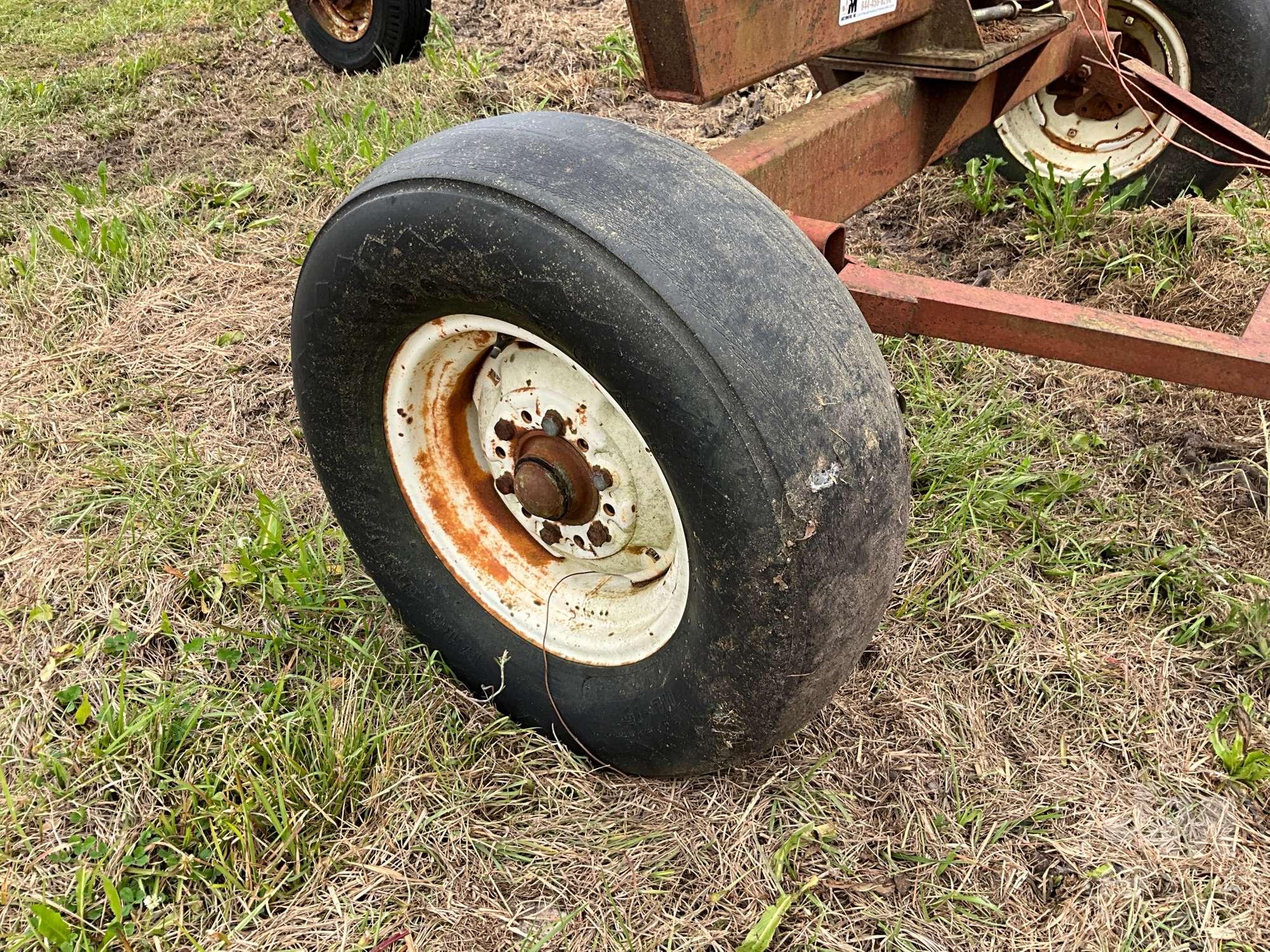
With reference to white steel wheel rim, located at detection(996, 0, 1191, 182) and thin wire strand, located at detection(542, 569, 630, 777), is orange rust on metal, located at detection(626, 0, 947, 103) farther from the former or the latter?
white steel wheel rim, located at detection(996, 0, 1191, 182)

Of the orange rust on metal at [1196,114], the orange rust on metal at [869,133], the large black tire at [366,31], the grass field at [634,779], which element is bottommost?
the grass field at [634,779]

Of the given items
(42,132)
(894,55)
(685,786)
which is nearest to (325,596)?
(685,786)

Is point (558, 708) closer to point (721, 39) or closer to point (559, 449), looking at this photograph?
point (559, 449)

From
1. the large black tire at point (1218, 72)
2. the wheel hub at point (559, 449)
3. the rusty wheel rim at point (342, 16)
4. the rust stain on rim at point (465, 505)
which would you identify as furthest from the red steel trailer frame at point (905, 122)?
the rusty wheel rim at point (342, 16)

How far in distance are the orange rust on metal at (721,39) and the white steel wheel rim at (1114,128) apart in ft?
4.85

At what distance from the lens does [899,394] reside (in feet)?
8.80

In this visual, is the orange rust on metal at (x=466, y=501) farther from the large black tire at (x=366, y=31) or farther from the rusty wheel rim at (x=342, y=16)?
the rusty wheel rim at (x=342, y=16)

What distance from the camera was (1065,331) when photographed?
182cm

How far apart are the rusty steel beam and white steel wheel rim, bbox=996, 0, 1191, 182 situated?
1.44 m

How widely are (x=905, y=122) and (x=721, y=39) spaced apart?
0.70 meters

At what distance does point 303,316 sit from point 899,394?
1.62 meters

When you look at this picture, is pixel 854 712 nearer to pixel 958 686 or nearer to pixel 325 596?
pixel 958 686

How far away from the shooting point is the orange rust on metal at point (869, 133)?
198 cm

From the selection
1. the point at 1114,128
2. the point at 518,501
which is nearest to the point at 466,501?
the point at 518,501
